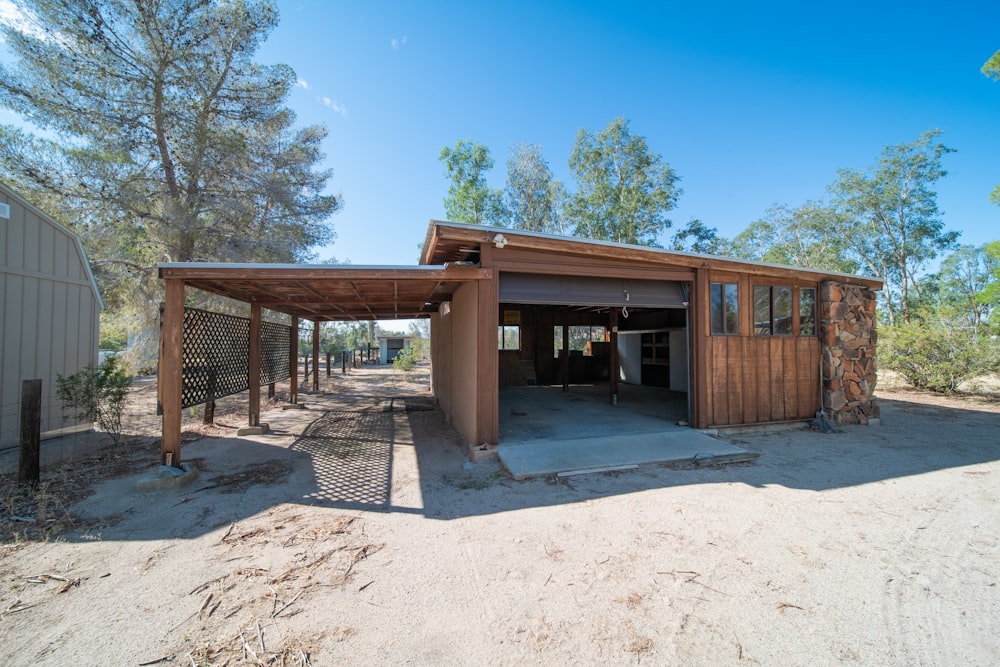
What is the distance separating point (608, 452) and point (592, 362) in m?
9.28

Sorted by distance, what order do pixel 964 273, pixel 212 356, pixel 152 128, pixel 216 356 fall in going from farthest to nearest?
1. pixel 964 273
2. pixel 152 128
3. pixel 216 356
4. pixel 212 356

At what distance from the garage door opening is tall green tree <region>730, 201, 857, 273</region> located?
1492 cm

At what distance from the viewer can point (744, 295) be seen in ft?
19.4

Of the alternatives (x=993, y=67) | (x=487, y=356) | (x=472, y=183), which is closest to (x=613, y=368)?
(x=487, y=356)

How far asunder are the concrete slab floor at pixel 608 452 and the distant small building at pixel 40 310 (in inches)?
240

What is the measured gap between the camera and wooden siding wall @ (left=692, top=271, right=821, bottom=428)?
5.62m

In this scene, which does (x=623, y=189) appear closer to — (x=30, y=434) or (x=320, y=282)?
(x=320, y=282)

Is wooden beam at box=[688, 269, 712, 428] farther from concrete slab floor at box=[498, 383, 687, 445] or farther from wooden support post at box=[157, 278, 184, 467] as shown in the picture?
wooden support post at box=[157, 278, 184, 467]

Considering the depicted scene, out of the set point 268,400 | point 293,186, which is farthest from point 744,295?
point 293,186

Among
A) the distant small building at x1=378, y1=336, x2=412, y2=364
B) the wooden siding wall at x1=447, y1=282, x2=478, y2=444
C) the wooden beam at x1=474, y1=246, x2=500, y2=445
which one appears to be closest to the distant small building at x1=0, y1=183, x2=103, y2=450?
the wooden siding wall at x1=447, y1=282, x2=478, y2=444

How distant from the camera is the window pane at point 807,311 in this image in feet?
20.9

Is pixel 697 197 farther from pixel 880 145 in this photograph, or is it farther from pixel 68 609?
pixel 68 609

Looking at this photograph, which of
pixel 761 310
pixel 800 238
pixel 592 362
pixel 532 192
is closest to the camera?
pixel 761 310

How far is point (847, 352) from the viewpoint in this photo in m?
6.43
